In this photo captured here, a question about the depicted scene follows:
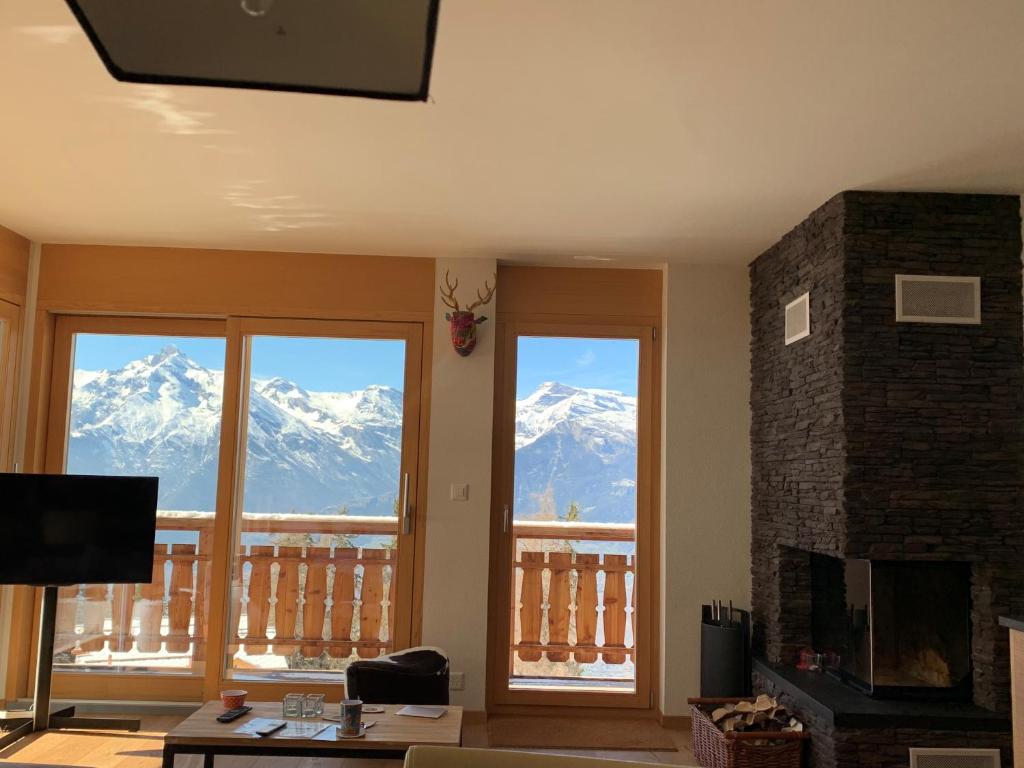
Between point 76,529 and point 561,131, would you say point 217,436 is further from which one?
point 561,131

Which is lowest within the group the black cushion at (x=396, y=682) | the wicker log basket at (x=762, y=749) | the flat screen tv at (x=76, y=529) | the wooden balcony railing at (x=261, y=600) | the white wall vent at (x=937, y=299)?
the wicker log basket at (x=762, y=749)

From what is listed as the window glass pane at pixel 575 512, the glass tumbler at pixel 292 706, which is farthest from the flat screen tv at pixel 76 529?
the window glass pane at pixel 575 512

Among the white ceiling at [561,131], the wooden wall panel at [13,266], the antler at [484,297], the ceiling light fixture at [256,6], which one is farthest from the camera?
the antler at [484,297]

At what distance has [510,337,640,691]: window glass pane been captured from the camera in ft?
18.3

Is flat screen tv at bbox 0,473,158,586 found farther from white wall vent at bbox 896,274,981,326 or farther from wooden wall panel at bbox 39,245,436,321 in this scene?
white wall vent at bbox 896,274,981,326

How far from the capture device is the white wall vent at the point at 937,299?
164 inches

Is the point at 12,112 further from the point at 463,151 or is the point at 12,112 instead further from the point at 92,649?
the point at 92,649

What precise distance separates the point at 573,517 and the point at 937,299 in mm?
2457

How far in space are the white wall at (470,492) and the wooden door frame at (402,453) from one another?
0.29ft

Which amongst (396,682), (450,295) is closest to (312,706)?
(396,682)

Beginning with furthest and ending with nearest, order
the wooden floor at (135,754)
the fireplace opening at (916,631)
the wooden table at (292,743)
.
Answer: the wooden floor at (135,754)
the fireplace opening at (916,631)
the wooden table at (292,743)

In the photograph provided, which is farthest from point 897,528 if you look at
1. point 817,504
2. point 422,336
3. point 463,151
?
point 422,336

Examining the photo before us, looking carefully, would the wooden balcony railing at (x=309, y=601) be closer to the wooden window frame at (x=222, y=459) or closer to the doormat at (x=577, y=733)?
the wooden window frame at (x=222, y=459)

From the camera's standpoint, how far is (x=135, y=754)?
4.55 meters
